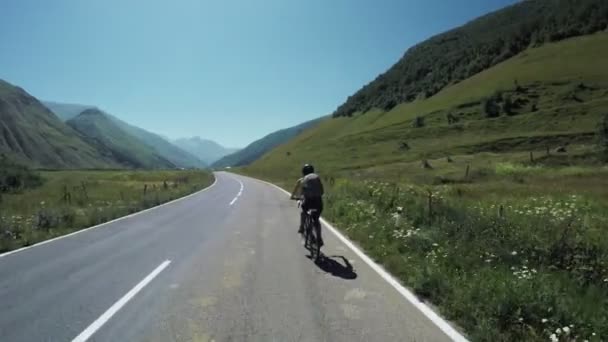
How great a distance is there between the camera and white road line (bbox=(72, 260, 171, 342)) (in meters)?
4.72

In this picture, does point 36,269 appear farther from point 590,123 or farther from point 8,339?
point 590,123

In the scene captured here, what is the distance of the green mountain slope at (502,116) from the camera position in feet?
191

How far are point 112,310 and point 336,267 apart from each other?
4.12m

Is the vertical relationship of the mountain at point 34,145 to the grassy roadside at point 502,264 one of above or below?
above

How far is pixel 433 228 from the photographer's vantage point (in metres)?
9.68

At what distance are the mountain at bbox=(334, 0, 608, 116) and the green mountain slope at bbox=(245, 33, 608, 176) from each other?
29.1ft

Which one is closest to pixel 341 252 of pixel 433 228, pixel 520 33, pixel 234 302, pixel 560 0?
pixel 433 228

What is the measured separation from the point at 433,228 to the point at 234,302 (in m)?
5.65

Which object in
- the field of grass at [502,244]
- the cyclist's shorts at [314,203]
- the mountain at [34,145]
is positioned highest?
the mountain at [34,145]

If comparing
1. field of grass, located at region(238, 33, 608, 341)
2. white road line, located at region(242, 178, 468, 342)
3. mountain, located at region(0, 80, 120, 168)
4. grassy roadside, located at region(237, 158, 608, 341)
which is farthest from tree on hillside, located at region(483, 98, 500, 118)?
mountain, located at region(0, 80, 120, 168)

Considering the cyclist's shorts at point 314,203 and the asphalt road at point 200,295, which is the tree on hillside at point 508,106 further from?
the cyclist's shorts at point 314,203

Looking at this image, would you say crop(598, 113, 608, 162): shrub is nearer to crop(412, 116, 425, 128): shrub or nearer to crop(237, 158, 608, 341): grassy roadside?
crop(237, 158, 608, 341): grassy roadside

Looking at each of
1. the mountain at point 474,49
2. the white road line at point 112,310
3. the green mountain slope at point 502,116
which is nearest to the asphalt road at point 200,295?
the white road line at point 112,310

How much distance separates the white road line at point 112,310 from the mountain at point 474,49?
117739mm
